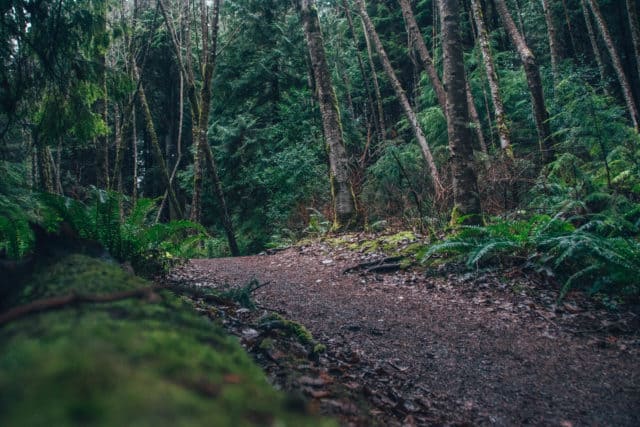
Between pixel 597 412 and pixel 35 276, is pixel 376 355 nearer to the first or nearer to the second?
pixel 597 412

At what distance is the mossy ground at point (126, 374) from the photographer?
70cm

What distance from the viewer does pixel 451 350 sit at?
4.00 meters

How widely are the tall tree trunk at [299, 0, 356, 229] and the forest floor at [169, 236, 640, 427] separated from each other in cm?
435

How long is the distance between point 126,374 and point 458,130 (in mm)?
7365

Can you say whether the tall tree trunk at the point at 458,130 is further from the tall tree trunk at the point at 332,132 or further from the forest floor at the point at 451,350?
the tall tree trunk at the point at 332,132

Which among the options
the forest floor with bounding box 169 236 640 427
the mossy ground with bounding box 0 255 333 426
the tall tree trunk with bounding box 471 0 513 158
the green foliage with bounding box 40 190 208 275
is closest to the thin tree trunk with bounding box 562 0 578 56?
the tall tree trunk with bounding box 471 0 513 158

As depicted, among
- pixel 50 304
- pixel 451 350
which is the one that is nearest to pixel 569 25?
pixel 451 350

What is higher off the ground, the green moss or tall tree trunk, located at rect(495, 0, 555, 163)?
tall tree trunk, located at rect(495, 0, 555, 163)

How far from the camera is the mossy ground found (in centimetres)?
70

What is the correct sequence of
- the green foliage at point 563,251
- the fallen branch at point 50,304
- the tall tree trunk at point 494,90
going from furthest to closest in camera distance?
the tall tree trunk at point 494,90 < the green foliage at point 563,251 < the fallen branch at point 50,304

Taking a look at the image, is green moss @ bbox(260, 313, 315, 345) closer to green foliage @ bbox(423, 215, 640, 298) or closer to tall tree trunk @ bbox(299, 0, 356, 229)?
green foliage @ bbox(423, 215, 640, 298)

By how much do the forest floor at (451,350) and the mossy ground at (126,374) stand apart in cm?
133

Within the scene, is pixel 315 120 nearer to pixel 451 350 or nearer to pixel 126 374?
pixel 451 350

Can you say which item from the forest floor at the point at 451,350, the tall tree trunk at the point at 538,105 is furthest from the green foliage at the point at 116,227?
the tall tree trunk at the point at 538,105
